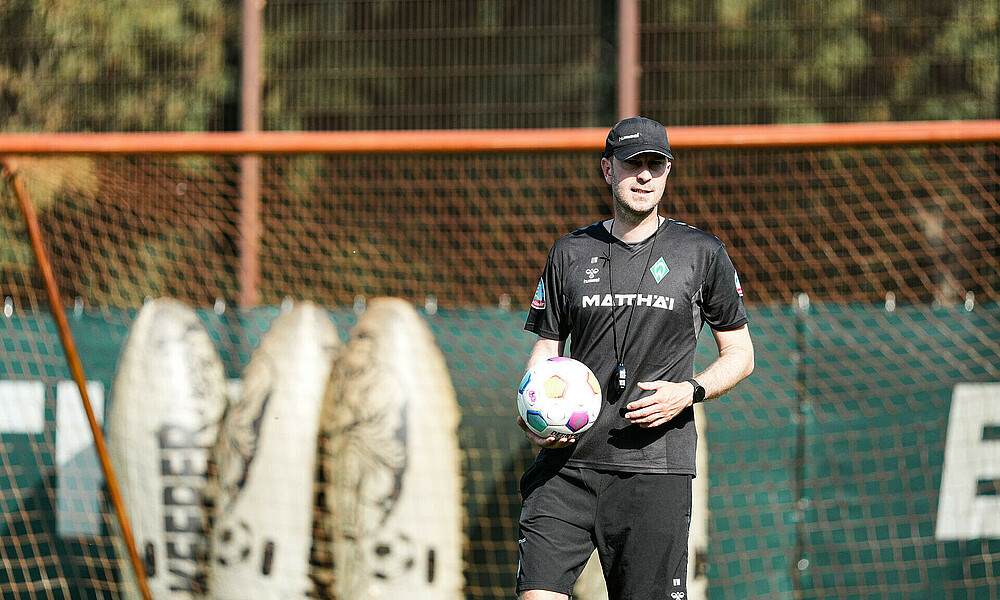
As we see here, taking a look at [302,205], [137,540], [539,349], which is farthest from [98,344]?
[539,349]

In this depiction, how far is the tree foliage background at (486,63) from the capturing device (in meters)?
6.55

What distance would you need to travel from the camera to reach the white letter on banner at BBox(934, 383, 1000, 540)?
4.98 meters

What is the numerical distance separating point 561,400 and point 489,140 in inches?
83.8

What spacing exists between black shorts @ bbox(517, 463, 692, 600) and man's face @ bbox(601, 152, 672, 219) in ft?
2.79

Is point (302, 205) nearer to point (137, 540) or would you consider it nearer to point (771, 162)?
point (137, 540)

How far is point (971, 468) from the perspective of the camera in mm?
5004

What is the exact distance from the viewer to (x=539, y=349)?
10.7 feet

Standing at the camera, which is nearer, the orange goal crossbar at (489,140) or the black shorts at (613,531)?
the black shorts at (613,531)

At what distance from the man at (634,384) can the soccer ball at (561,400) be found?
6cm

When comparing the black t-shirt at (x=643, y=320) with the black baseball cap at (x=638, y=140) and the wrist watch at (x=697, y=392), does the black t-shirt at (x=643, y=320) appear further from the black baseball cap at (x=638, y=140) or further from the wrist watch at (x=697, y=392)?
the black baseball cap at (x=638, y=140)

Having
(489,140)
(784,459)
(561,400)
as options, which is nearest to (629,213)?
(561,400)

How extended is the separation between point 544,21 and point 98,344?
3.65m

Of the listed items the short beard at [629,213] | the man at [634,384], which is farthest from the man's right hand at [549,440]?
the short beard at [629,213]

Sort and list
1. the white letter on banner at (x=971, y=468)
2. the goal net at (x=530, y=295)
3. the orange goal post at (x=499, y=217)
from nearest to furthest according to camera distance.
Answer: the white letter on banner at (x=971, y=468)
the goal net at (x=530, y=295)
the orange goal post at (x=499, y=217)
